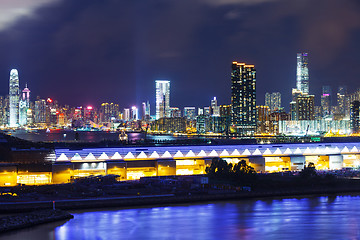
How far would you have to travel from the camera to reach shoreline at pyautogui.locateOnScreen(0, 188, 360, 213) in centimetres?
1610

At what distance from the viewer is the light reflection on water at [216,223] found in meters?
13.9

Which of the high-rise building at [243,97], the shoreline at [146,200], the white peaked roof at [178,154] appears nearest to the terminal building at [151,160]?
the white peaked roof at [178,154]

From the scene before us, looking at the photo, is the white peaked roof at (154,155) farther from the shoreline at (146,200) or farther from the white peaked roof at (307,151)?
the white peaked roof at (307,151)

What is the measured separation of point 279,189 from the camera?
20.7 metres

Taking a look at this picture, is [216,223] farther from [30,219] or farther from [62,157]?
[62,157]

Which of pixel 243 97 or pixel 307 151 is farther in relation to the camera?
pixel 243 97

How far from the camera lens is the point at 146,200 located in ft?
58.5

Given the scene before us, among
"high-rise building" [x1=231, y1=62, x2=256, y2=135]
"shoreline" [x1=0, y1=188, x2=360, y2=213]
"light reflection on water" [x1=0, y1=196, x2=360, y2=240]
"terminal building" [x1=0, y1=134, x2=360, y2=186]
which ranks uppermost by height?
"high-rise building" [x1=231, y1=62, x2=256, y2=135]

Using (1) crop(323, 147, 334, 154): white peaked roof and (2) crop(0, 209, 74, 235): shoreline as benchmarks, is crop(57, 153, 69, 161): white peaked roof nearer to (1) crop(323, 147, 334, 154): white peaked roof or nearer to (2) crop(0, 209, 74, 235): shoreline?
(2) crop(0, 209, 74, 235): shoreline

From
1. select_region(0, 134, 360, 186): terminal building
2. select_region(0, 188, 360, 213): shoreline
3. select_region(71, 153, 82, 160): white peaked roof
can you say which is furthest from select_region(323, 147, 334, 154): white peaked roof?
select_region(71, 153, 82, 160): white peaked roof

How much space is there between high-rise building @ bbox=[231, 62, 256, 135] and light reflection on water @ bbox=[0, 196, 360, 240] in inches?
2736

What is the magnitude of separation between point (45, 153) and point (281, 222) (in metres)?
10.5

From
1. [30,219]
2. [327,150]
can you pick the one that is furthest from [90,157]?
[327,150]

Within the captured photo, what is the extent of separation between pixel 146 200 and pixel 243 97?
71384 millimetres
